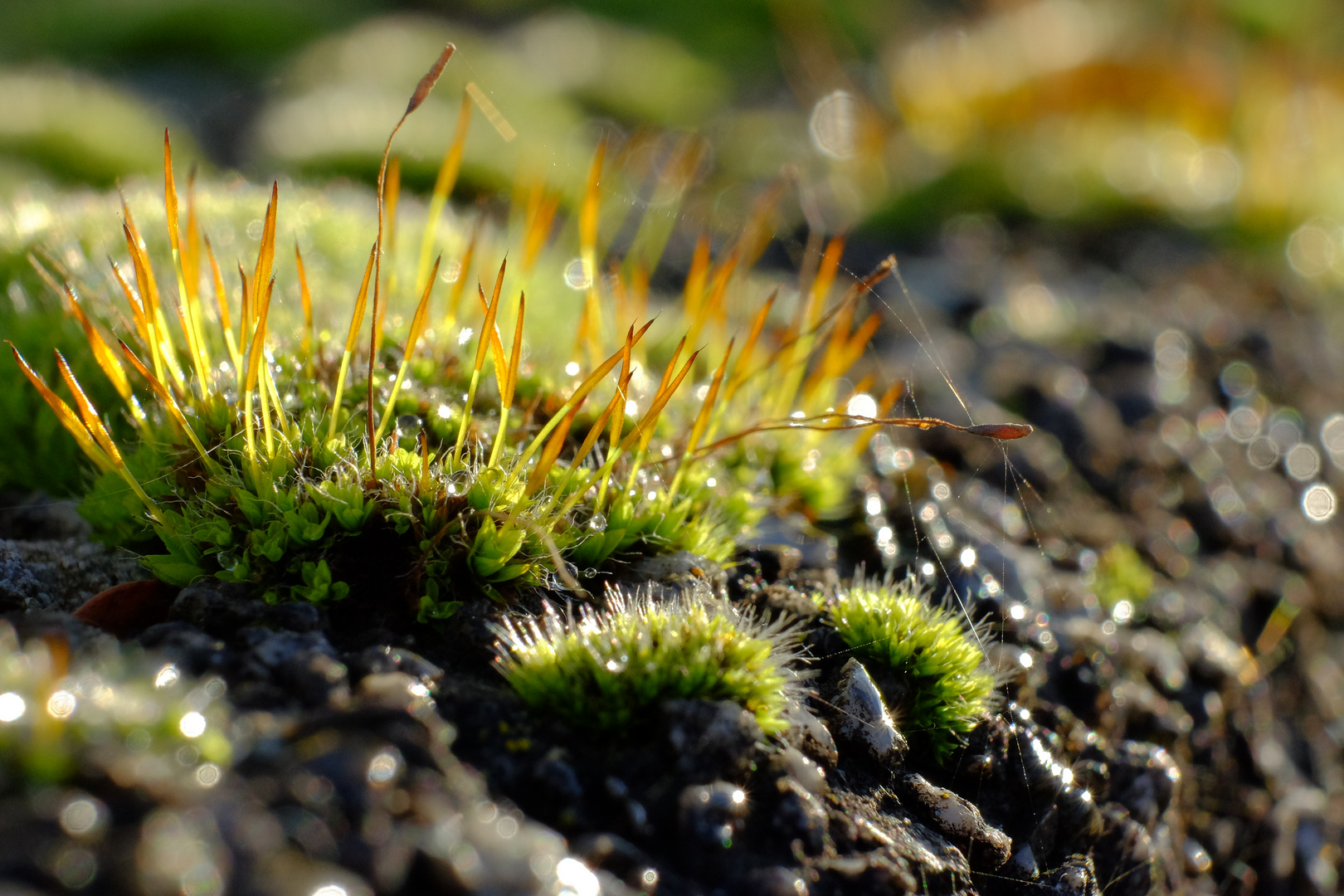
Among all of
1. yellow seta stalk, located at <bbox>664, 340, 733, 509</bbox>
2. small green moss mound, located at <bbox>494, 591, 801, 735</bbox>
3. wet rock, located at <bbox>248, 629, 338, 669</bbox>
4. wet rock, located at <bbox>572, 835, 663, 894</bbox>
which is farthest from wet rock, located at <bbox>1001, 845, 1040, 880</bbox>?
wet rock, located at <bbox>248, 629, 338, 669</bbox>

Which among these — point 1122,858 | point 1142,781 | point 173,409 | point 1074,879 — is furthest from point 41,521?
point 1142,781

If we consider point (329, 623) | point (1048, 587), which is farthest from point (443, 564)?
Answer: point (1048, 587)

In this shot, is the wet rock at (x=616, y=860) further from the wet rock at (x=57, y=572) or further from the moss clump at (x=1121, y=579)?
the moss clump at (x=1121, y=579)

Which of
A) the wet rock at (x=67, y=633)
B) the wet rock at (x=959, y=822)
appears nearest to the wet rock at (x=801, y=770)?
the wet rock at (x=959, y=822)

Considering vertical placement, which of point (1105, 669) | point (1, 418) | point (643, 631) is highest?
point (643, 631)

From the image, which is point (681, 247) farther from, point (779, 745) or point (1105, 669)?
point (779, 745)

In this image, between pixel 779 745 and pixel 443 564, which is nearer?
pixel 779 745

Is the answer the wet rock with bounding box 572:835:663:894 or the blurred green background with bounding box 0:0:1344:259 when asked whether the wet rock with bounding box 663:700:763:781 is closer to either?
the wet rock with bounding box 572:835:663:894

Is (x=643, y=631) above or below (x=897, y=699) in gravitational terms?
above
